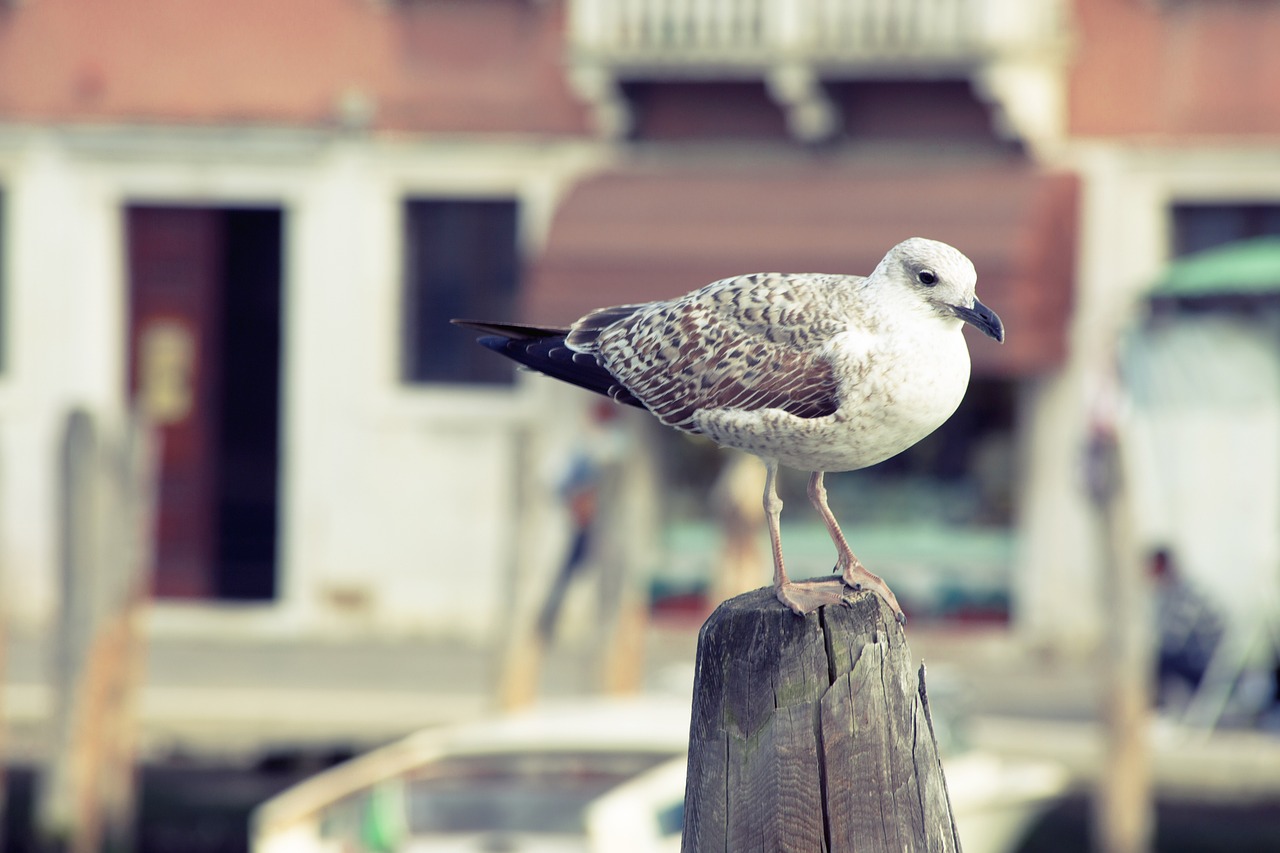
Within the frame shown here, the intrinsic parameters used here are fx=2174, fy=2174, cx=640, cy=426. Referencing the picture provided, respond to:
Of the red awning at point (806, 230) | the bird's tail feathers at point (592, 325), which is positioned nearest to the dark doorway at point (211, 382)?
the red awning at point (806, 230)

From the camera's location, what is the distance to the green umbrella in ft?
39.3

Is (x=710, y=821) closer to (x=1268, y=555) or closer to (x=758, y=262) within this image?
(x=1268, y=555)

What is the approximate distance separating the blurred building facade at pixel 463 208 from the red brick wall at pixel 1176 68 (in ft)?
0.07

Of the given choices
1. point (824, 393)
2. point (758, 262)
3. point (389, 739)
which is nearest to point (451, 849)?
point (389, 739)

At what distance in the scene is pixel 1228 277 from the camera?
1212 cm

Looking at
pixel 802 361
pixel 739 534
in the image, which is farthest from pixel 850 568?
pixel 739 534

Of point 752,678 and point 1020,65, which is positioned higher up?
point 1020,65

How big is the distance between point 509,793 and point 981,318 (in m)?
5.70

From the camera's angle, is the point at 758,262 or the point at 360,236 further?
the point at 360,236

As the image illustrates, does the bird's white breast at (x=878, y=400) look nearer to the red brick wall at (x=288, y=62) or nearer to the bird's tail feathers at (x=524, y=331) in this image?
the bird's tail feathers at (x=524, y=331)

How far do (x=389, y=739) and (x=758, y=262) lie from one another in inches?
189

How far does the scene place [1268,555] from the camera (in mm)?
11859

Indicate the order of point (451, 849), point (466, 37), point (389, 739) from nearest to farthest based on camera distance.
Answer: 1. point (451, 849)
2. point (389, 739)
3. point (466, 37)

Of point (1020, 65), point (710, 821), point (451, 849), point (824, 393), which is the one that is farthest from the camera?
point (1020, 65)
